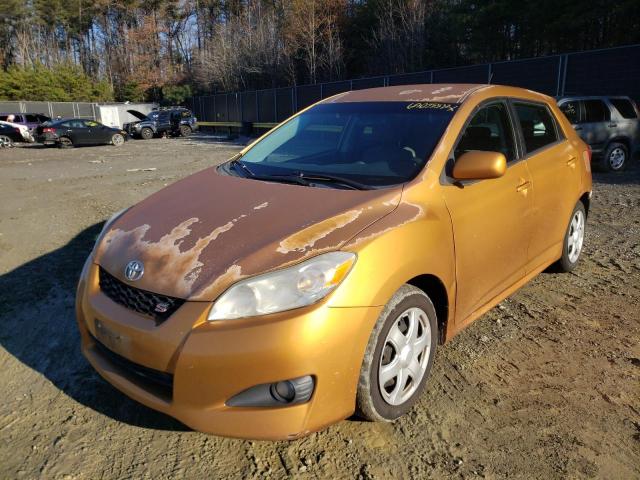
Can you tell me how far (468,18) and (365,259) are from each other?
28956 mm

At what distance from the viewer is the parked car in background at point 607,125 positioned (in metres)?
9.98

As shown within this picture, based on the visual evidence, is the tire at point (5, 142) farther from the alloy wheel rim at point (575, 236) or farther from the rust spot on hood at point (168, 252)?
the alloy wheel rim at point (575, 236)

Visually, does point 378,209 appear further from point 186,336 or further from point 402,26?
point 402,26

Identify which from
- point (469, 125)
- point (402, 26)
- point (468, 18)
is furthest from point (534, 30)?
point (469, 125)

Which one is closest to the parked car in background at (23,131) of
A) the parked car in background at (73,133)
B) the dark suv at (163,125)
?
the parked car in background at (73,133)

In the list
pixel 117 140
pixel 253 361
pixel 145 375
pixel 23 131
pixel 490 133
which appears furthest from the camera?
pixel 23 131

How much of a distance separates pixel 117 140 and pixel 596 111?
21.8 m

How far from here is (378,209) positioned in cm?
252

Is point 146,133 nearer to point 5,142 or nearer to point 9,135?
point 9,135

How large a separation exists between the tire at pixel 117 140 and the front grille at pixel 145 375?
2464 centimetres

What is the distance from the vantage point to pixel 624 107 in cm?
1074

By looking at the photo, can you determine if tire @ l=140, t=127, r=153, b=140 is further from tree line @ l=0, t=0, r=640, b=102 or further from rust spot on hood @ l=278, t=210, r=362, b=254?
rust spot on hood @ l=278, t=210, r=362, b=254

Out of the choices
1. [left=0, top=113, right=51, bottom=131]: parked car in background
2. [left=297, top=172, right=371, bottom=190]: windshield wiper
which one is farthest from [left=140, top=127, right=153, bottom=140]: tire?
[left=297, top=172, right=371, bottom=190]: windshield wiper

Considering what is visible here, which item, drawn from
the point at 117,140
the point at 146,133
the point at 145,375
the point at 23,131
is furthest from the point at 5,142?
the point at 145,375
